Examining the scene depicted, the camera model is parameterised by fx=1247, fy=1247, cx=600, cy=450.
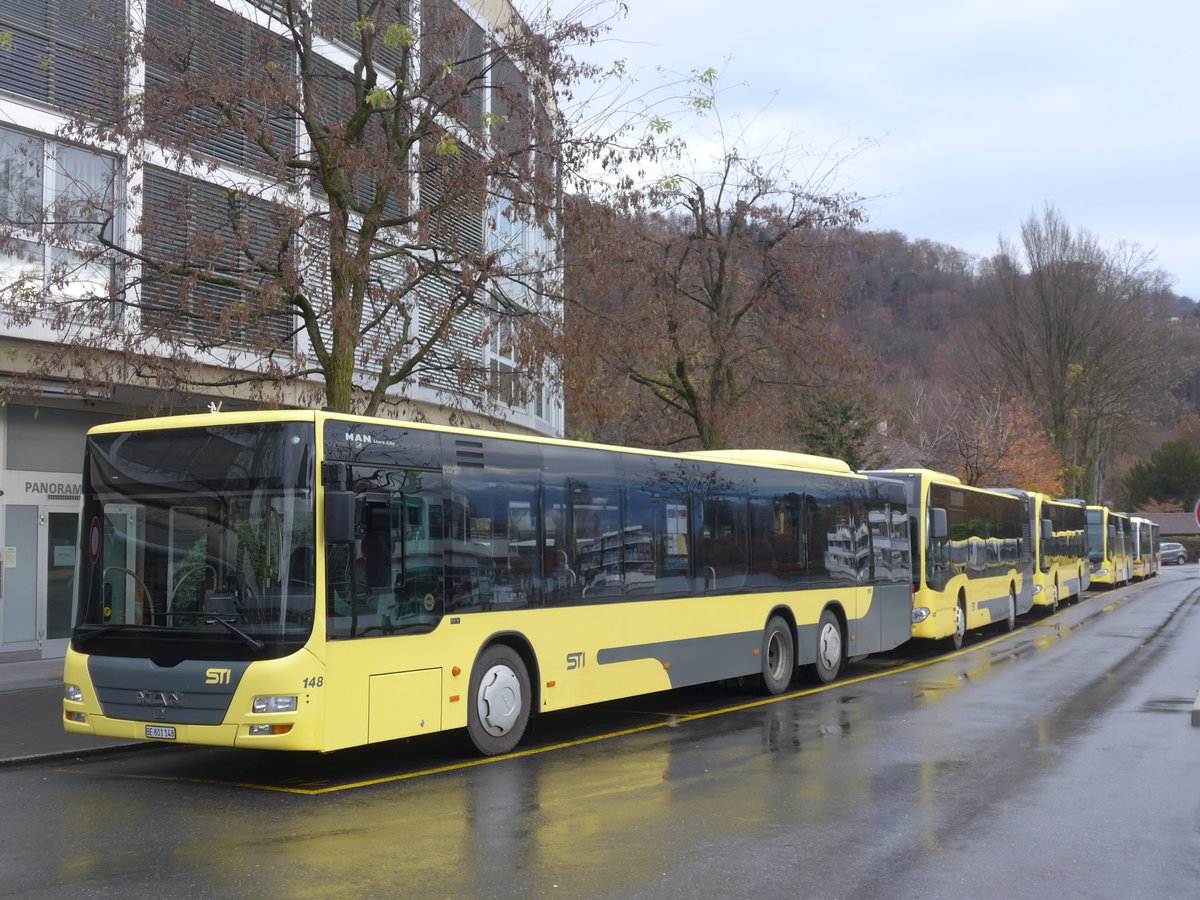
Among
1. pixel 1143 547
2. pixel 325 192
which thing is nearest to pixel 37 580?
pixel 325 192

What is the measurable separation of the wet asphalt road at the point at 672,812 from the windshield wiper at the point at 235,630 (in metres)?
1.12

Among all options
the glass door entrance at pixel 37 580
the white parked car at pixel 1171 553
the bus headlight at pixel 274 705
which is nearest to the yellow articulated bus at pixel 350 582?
the bus headlight at pixel 274 705

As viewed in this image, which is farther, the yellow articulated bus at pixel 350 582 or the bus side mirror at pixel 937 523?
the bus side mirror at pixel 937 523

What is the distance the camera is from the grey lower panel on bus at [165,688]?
9.02 m

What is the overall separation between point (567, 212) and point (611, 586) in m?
5.08

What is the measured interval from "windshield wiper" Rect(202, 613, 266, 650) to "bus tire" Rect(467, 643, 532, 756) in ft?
6.91

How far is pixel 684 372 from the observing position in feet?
83.4

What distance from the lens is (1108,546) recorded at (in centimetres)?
4928

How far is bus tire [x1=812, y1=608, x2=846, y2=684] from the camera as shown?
656 inches

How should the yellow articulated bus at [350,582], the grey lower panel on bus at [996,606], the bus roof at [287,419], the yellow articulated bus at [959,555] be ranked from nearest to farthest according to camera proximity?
the yellow articulated bus at [350,582]
the bus roof at [287,419]
the yellow articulated bus at [959,555]
the grey lower panel on bus at [996,606]

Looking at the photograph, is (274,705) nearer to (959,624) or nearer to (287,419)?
(287,419)

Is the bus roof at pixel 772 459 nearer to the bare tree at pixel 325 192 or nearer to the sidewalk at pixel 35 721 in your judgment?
the bare tree at pixel 325 192

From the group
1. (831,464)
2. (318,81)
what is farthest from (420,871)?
(318,81)

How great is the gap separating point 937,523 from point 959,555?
69.6 inches
